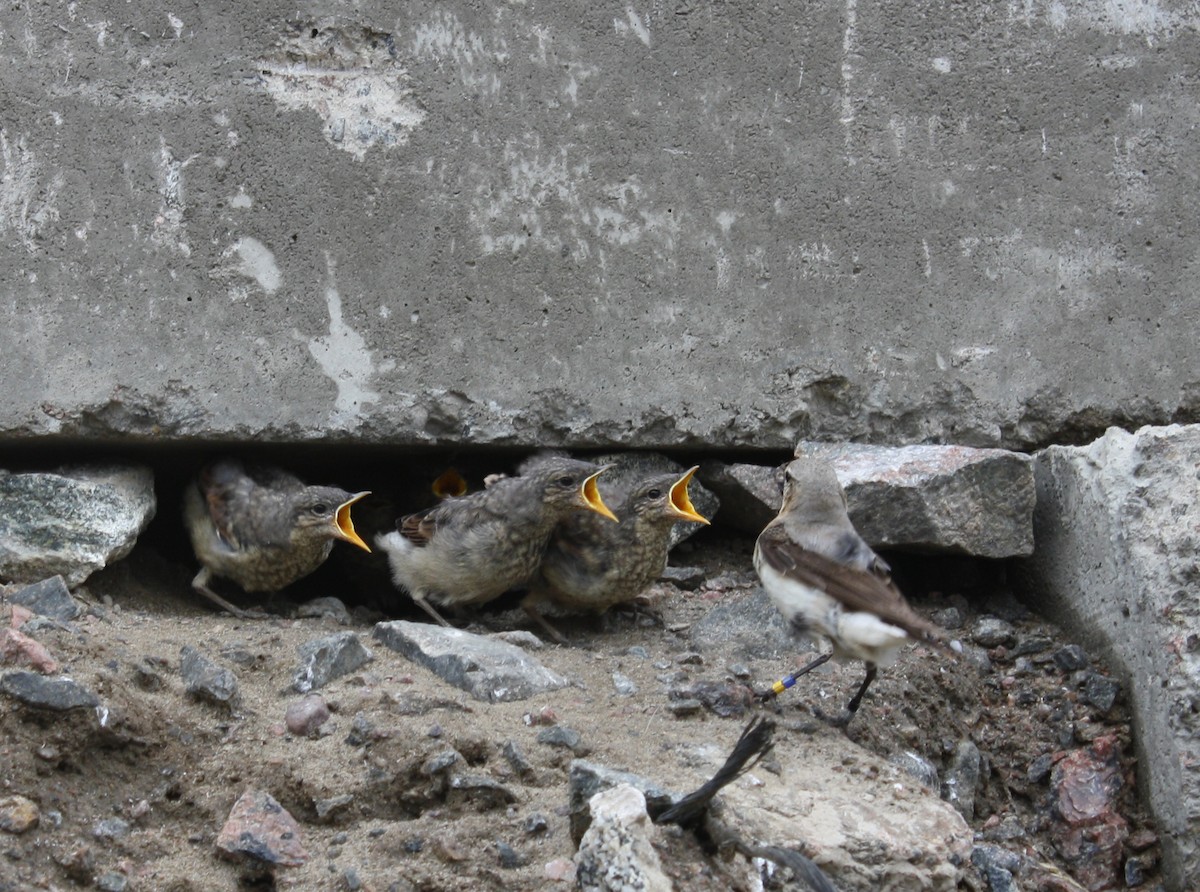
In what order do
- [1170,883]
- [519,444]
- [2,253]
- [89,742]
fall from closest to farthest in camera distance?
1. [89,742]
2. [1170,883]
3. [2,253]
4. [519,444]

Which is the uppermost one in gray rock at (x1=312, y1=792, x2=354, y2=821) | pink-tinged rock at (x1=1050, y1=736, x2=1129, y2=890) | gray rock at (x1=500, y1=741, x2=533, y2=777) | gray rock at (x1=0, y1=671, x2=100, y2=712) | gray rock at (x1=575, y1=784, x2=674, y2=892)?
gray rock at (x1=575, y1=784, x2=674, y2=892)

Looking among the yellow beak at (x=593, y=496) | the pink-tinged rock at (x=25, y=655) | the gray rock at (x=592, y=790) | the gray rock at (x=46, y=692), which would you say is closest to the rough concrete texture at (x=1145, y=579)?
the yellow beak at (x=593, y=496)

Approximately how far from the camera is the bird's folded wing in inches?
191

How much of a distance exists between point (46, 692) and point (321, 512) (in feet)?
7.15

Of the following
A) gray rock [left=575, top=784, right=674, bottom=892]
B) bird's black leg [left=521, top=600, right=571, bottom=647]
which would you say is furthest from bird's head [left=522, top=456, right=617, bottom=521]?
gray rock [left=575, top=784, right=674, bottom=892]

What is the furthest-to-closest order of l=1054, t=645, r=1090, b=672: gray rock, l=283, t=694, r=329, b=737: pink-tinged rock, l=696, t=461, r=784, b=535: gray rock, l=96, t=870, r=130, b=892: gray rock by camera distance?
l=696, t=461, r=784, b=535: gray rock → l=1054, t=645, r=1090, b=672: gray rock → l=283, t=694, r=329, b=737: pink-tinged rock → l=96, t=870, r=130, b=892: gray rock

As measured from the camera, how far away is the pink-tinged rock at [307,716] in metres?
4.79

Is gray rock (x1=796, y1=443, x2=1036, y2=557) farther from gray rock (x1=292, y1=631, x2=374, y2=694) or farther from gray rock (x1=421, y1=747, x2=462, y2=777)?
gray rock (x1=421, y1=747, x2=462, y2=777)

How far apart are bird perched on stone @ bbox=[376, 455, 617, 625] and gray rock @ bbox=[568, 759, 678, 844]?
84.9 inches

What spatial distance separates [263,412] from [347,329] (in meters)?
0.48

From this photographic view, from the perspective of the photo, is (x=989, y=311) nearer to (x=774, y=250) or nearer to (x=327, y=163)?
(x=774, y=250)

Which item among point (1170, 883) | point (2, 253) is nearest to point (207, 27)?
point (2, 253)

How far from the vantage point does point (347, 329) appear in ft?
20.0

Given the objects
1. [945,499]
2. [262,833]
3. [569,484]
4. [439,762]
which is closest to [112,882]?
[262,833]
